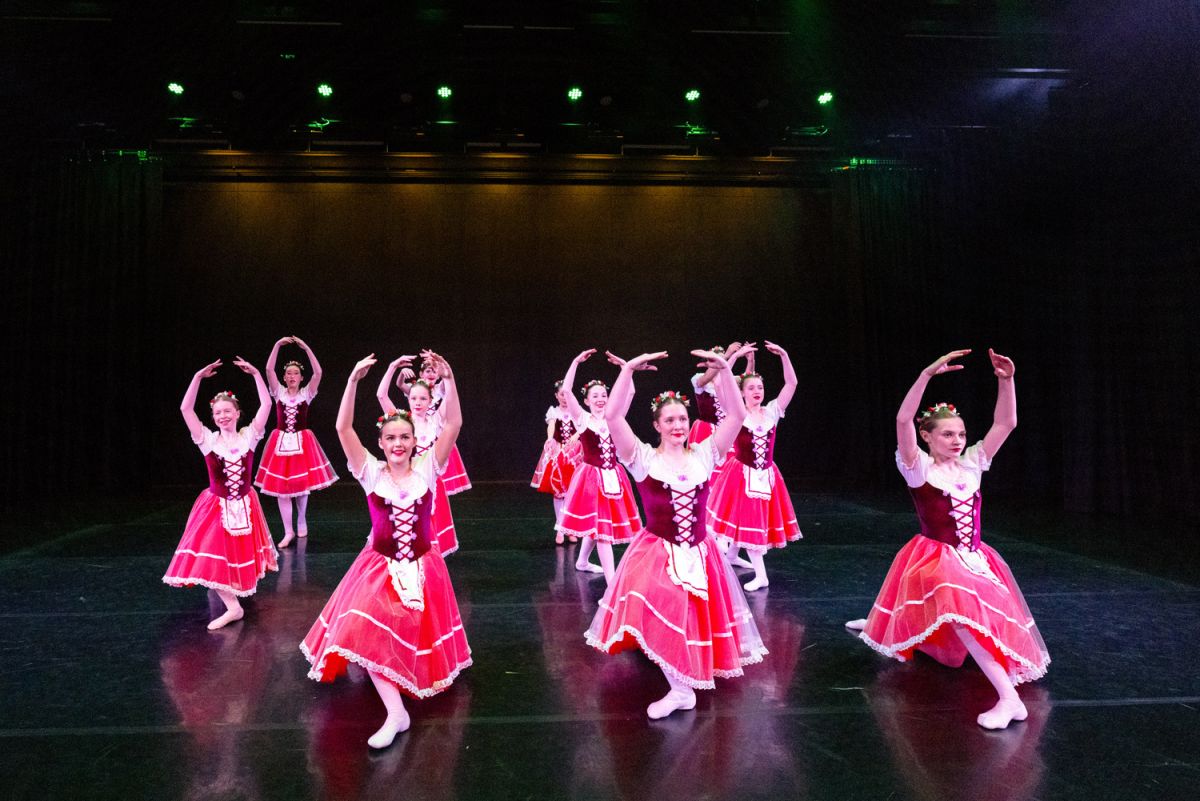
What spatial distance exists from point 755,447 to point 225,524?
329cm

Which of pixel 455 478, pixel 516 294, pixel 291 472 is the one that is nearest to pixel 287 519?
pixel 291 472

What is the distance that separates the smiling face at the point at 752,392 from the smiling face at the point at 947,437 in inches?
69.8

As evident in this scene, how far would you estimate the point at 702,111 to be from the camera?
7383 mm

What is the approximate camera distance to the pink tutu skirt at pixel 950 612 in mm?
2553

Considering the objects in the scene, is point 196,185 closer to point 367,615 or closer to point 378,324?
point 378,324

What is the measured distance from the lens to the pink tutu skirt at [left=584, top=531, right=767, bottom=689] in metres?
2.51

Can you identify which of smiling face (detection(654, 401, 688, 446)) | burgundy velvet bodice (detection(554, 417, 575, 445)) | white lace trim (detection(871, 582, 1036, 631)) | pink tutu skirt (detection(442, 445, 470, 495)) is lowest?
white lace trim (detection(871, 582, 1036, 631))

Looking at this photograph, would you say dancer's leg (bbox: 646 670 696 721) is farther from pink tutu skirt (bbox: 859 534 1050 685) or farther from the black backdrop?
the black backdrop

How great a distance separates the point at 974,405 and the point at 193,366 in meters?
10.4

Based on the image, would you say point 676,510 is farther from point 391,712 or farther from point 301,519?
point 301,519

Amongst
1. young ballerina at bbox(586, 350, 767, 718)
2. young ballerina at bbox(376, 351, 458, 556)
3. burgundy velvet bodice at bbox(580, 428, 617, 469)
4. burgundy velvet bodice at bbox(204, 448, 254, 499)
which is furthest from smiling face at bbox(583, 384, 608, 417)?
burgundy velvet bodice at bbox(204, 448, 254, 499)

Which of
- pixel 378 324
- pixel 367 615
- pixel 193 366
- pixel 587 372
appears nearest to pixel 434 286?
pixel 378 324

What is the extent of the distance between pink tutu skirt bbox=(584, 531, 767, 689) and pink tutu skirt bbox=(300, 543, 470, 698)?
0.59 m

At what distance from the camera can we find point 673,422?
279 centimetres
